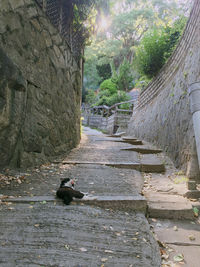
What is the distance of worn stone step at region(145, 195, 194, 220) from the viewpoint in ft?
7.20

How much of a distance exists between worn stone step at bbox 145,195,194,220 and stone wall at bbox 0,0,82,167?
1886 mm

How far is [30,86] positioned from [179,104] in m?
2.89

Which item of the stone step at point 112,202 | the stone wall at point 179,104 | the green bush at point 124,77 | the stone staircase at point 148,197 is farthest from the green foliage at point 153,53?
the green bush at point 124,77

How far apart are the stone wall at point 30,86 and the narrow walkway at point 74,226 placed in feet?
1.60

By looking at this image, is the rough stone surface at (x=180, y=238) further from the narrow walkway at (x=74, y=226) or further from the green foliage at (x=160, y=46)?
the green foliage at (x=160, y=46)

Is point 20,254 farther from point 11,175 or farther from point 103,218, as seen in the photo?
point 11,175

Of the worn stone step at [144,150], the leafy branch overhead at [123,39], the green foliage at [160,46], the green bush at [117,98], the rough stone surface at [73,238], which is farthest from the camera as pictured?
the leafy branch overhead at [123,39]

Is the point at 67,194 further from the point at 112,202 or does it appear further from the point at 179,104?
the point at 179,104

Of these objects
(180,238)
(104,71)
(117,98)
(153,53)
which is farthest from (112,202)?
(104,71)

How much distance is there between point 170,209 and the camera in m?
2.22

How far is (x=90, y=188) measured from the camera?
8.57ft

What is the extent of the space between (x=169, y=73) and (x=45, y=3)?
340cm

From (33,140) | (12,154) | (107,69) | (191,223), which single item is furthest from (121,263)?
(107,69)

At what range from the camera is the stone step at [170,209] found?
2.19 metres
